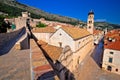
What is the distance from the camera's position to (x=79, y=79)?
→ 16172mm

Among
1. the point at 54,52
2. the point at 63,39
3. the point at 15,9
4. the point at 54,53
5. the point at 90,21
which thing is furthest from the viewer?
the point at 15,9

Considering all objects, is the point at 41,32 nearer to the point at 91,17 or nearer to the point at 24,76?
the point at 24,76

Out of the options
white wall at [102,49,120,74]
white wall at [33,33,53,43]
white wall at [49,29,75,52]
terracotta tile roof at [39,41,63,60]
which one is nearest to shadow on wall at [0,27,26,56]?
terracotta tile roof at [39,41,63,60]

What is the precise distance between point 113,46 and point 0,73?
764 inches

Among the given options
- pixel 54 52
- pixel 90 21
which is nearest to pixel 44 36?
pixel 54 52

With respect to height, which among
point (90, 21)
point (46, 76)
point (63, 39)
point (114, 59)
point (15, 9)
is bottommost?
point (114, 59)

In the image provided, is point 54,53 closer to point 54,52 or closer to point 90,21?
point 54,52

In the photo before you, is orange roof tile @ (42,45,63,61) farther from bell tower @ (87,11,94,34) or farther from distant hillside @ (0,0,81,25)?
distant hillside @ (0,0,81,25)

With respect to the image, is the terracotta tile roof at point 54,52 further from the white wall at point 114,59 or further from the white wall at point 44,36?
the white wall at point 114,59

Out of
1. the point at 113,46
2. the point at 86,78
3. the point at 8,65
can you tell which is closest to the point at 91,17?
the point at 113,46

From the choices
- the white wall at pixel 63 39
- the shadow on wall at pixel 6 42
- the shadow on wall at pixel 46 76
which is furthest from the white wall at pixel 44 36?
the shadow on wall at pixel 46 76

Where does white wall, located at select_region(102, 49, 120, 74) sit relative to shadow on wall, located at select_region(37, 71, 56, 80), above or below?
below

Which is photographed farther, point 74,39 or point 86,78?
point 74,39

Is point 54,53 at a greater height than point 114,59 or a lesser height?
greater
